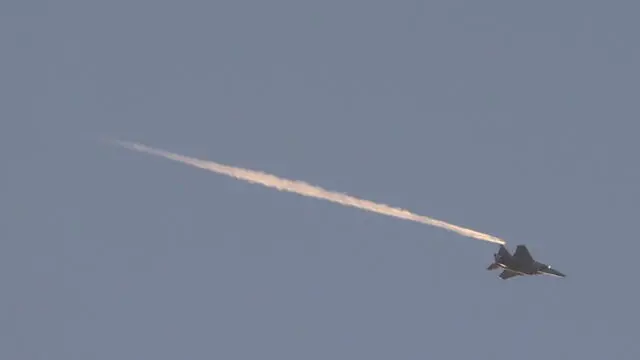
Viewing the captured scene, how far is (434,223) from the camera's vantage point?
7206cm

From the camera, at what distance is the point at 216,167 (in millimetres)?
70750

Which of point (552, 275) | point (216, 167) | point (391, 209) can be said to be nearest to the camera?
point (216, 167)

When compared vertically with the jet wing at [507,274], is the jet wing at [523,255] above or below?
above

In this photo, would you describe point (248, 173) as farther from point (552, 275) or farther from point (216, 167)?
point (552, 275)

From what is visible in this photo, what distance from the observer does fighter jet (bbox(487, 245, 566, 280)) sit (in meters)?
86.2

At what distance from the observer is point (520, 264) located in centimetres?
8638

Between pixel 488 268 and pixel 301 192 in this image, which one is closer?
pixel 301 192

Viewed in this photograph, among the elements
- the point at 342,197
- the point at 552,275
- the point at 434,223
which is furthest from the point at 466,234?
→ the point at 552,275

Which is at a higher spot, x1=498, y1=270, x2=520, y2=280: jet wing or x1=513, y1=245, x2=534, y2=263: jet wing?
x1=513, y1=245, x2=534, y2=263: jet wing

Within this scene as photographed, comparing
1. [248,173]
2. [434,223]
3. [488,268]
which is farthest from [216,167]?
[488,268]

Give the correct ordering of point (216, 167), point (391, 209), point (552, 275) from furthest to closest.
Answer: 1. point (552, 275)
2. point (391, 209)
3. point (216, 167)

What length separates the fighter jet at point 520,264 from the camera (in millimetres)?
86188

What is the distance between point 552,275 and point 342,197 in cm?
2195

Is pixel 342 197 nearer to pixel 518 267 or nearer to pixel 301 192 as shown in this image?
pixel 301 192
